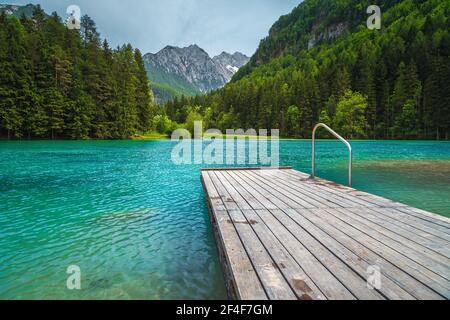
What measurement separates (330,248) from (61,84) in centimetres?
5416

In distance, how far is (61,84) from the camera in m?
45.7

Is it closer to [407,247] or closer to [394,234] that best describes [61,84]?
[394,234]

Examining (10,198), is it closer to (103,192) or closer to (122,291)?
(103,192)

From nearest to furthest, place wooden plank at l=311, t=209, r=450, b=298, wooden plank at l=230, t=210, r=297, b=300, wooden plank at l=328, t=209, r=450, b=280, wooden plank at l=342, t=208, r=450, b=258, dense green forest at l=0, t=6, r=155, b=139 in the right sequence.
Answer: wooden plank at l=230, t=210, r=297, b=300 < wooden plank at l=311, t=209, r=450, b=298 < wooden plank at l=328, t=209, r=450, b=280 < wooden plank at l=342, t=208, r=450, b=258 < dense green forest at l=0, t=6, r=155, b=139

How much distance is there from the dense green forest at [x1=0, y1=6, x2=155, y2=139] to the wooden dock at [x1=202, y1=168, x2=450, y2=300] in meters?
48.6

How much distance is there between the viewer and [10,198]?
769 cm

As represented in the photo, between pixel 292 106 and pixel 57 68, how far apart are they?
56.3 m

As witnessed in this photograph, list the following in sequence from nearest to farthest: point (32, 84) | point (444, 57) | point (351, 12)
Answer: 1. point (32, 84)
2. point (444, 57)
3. point (351, 12)

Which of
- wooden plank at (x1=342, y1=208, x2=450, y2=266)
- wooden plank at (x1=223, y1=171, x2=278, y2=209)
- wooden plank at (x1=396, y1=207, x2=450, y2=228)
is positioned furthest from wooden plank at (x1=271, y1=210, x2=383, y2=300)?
wooden plank at (x1=396, y1=207, x2=450, y2=228)

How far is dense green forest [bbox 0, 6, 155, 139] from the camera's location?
41375 millimetres

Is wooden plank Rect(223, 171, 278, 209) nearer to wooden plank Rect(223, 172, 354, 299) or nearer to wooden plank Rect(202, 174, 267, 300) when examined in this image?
wooden plank Rect(223, 172, 354, 299)

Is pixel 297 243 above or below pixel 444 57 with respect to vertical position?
below
